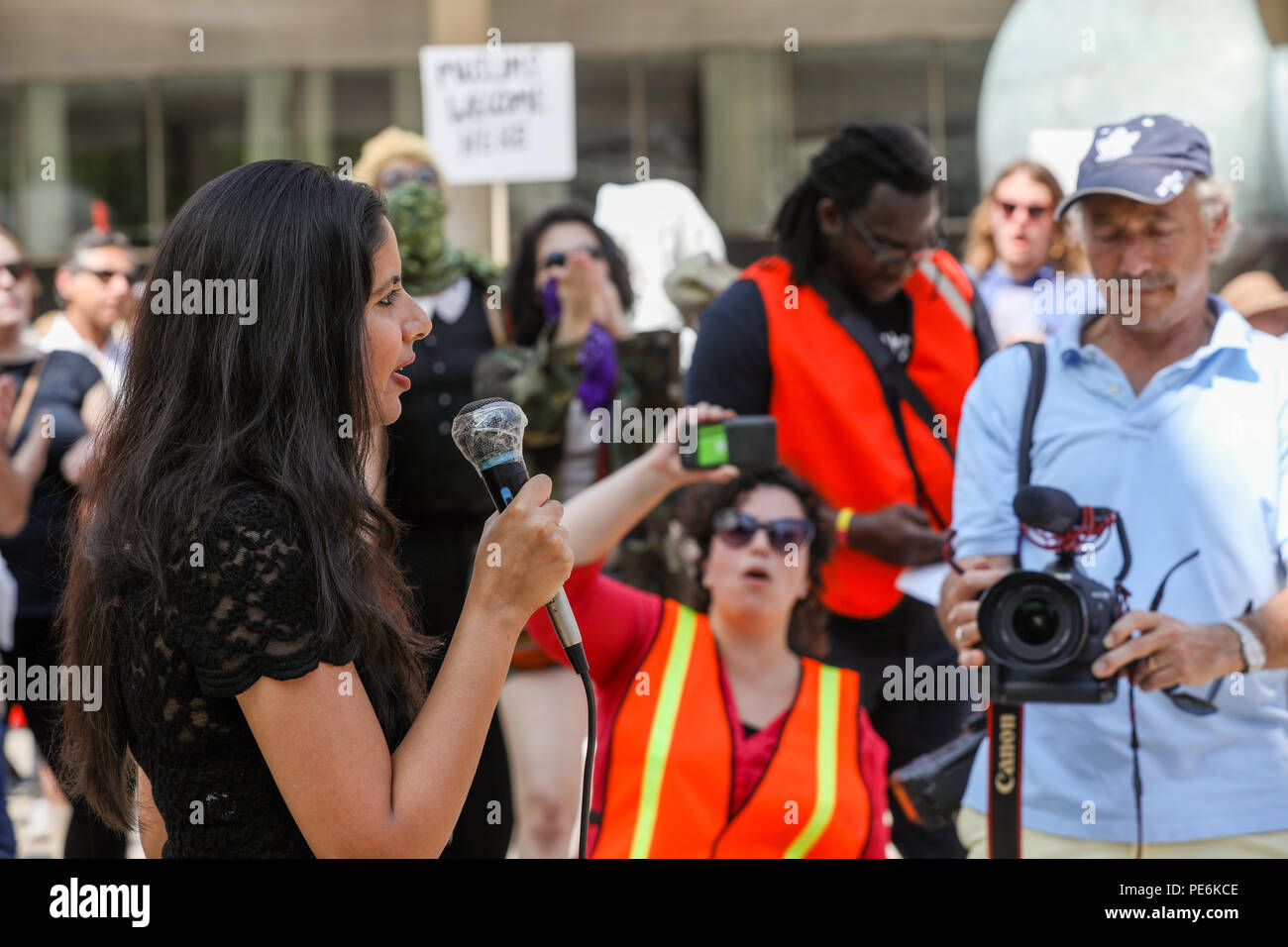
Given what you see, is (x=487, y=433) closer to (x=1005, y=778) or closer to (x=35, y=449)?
(x=1005, y=778)

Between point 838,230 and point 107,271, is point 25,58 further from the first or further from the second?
point 838,230

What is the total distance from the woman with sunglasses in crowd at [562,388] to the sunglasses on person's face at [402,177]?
35 centimetres

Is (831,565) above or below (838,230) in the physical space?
below

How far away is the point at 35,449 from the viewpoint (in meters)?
4.32

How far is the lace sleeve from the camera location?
5.04 feet

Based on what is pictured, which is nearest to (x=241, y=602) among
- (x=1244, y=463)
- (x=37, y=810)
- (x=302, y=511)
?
(x=302, y=511)

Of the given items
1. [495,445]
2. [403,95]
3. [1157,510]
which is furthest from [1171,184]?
[403,95]

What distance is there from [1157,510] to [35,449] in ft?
10.0

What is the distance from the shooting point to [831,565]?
350cm

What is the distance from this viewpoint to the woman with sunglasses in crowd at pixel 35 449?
411 centimetres

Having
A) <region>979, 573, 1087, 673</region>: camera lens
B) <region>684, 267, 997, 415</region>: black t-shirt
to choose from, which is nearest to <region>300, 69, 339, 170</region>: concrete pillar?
<region>684, 267, 997, 415</region>: black t-shirt

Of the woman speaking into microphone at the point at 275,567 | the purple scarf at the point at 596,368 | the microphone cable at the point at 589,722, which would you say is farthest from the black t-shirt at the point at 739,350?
the woman speaking into microphone at the point at 275,567

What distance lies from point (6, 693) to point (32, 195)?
782cm
